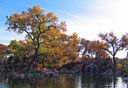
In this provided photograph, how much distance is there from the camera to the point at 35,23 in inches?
2057

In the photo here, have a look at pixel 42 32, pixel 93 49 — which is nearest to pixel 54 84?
pixel 42 32

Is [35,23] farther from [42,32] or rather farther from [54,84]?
[54,84]

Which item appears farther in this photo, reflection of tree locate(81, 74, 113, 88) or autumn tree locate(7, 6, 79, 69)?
autumn tree locate(7, 6, 79, 69)

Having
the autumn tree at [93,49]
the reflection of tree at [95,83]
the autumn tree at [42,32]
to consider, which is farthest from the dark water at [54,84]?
the autumn tree at [93,49]

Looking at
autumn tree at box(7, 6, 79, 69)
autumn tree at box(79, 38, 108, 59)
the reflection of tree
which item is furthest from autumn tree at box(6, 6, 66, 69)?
autumn tree at box(79, 38, 108, 59)

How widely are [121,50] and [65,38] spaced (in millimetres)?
26148

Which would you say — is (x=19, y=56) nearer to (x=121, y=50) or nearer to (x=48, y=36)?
(x=48, y=36)

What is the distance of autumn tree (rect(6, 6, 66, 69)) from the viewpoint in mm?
51906

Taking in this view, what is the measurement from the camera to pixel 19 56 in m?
62.2

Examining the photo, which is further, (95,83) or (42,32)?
(42,32)

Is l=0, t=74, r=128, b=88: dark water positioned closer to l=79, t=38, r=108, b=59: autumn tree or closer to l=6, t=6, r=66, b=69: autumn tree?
l=6, t=6, r=66, b=69: autumn tree

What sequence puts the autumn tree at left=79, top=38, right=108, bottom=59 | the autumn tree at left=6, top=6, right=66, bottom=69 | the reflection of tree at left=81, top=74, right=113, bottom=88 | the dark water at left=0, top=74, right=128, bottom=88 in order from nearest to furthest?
the dark water at left=0, top=74, right=128, bottom=88
the reflection of tree at left=81, top=74, right=113, bottom=88
the autumn tree at left=6, top=6, right=66, bottom=69
the autumn tree at left=79, top=38, right=108, bottom=59

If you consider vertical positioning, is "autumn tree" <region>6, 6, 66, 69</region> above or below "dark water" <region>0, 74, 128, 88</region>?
above

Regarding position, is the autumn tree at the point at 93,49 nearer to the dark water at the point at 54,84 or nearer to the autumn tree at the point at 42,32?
the autumn tree at the point at 42,32
